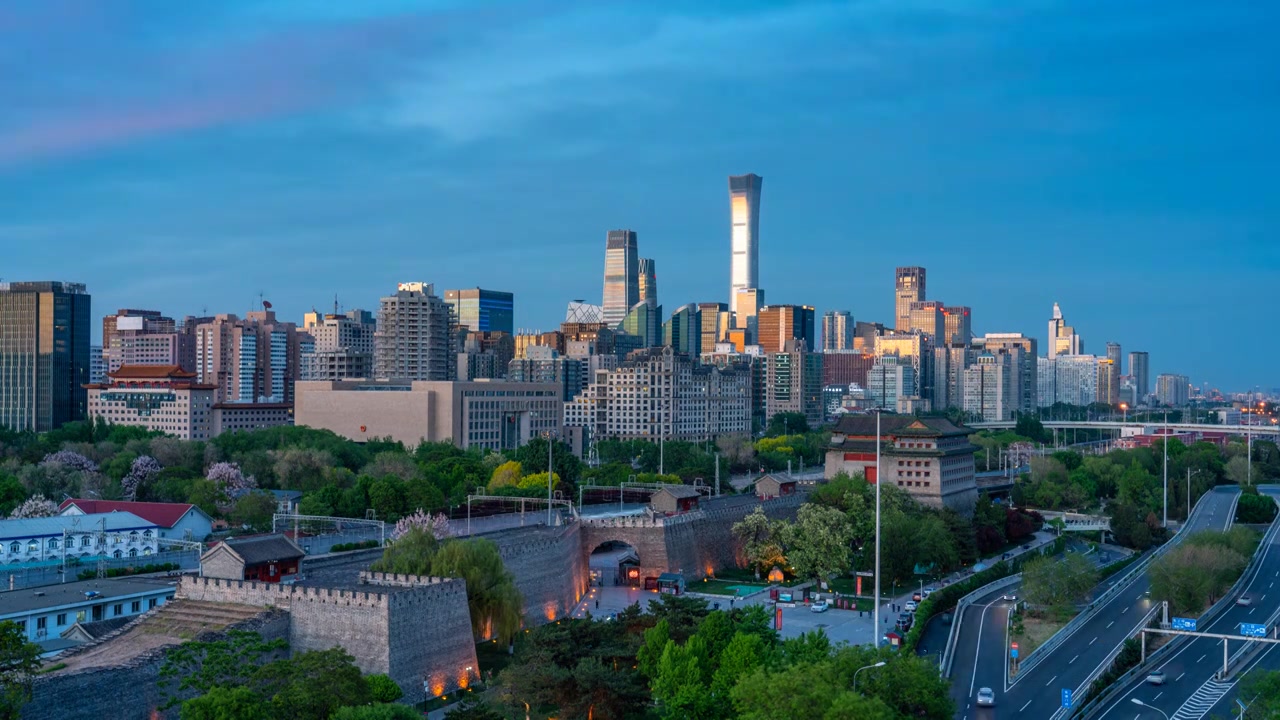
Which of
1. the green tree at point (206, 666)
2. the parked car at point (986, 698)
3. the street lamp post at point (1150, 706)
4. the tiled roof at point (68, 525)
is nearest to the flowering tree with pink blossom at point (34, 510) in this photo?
the tiled roof at point (68, 525)

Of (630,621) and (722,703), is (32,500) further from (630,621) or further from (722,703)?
(722,703)

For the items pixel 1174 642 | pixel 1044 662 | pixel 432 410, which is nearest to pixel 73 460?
pixel 432 410

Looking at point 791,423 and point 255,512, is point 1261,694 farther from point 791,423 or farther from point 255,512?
point 791,423

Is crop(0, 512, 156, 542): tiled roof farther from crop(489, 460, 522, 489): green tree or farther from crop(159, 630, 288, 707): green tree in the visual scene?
crop(489, 460, 522, 489): green tree

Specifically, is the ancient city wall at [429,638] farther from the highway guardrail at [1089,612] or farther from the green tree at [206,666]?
the highway guardrail at [1089,612]

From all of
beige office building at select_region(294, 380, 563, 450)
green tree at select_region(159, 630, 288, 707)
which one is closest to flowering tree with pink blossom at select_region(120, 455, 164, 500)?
beige office building at select_region(294, 380, 563, 450)

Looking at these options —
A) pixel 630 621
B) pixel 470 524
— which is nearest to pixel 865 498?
pixel 470 524
